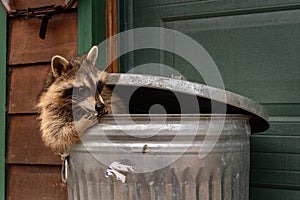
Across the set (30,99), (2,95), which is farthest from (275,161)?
(2,95)

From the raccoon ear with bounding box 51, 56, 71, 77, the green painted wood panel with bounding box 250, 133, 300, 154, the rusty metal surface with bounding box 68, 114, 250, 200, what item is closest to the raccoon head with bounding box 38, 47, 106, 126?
the raccoon ear with bounding box 51, 56, 71, 77

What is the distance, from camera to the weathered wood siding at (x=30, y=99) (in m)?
1.84

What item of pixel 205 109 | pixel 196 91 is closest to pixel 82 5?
pixel 205 109

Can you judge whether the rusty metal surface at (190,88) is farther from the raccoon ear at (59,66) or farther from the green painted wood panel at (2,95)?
the green painted wood panel at (2,95)

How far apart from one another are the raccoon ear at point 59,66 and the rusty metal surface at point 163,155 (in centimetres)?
26

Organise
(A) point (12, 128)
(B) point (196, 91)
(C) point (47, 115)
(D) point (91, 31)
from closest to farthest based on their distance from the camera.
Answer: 1. (B) point (196, 91)
2. (C) point (47, 115)
3. (D) point (91, 31)
4. (A) point (12, 128)

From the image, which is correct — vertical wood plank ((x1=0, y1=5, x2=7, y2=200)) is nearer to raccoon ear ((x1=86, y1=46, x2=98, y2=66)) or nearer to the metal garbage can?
raccoon ear ((x1=86, y1=46, x2=98, y2=66))

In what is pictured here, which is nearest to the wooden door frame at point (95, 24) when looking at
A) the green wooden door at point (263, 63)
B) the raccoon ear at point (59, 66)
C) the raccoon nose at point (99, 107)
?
the green wooden door at point (263, 63)

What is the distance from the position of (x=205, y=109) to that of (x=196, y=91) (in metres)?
0.25

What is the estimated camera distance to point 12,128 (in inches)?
76.2

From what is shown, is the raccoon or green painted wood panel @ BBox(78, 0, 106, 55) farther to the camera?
green painted wood panel @ BBox(78, 0, 106, 55)

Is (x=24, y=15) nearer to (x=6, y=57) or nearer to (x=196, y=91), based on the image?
(x=6, y=57)

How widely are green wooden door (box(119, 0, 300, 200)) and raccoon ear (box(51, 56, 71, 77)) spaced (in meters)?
0.57

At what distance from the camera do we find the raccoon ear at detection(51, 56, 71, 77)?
1.40m
